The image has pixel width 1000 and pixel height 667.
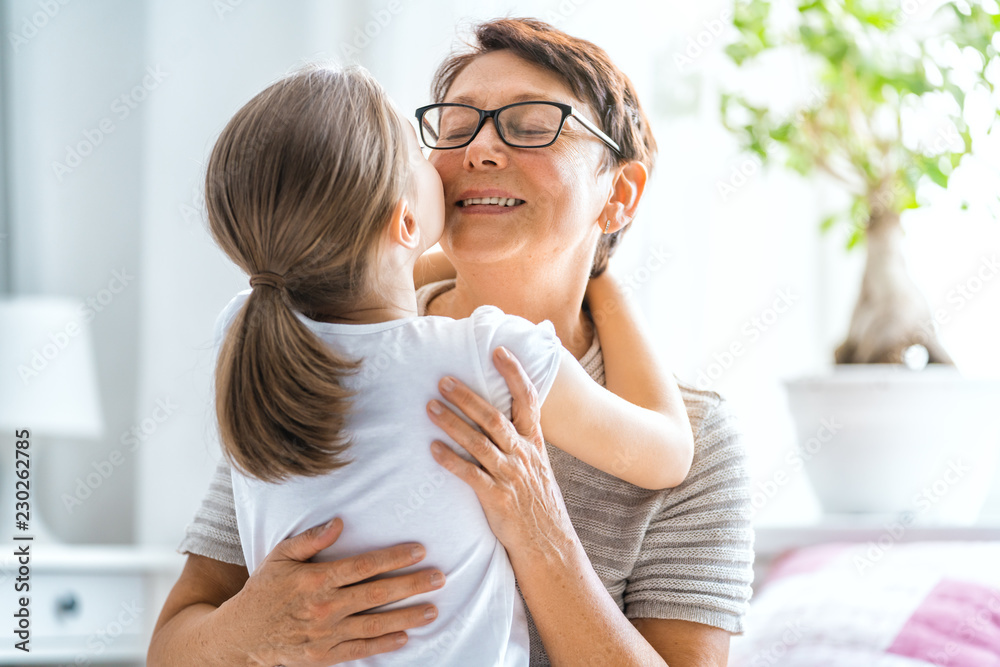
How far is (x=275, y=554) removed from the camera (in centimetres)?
93

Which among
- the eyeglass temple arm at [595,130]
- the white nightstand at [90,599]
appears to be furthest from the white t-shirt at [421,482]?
the white nightstand at [90,599]

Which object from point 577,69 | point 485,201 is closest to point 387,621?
point 485,201

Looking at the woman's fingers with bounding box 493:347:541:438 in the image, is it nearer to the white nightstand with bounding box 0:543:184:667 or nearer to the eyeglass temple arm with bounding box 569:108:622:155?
the eyeglass temple arm with bounding box 569:108:622:155

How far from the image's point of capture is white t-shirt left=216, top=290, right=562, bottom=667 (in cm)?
87

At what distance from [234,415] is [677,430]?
0.59 metres

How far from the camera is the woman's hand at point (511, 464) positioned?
868 mm

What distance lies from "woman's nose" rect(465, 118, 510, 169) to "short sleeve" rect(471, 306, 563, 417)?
335 millimetres

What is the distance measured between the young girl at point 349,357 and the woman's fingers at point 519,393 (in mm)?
12

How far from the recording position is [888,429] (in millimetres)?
1894

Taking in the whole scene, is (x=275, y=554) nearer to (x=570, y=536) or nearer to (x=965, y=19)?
(x=570, y=536)

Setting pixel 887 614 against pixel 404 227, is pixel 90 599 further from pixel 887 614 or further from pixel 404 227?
pixel 887 614

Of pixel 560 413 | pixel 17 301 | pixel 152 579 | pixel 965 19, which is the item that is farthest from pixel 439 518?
pixel 965 19

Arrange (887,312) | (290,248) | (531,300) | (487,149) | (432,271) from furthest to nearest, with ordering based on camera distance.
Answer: (887,312) < (432,271) < (531,300) < (487,149) < (290,248)

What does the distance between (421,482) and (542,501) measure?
17 centimetres
